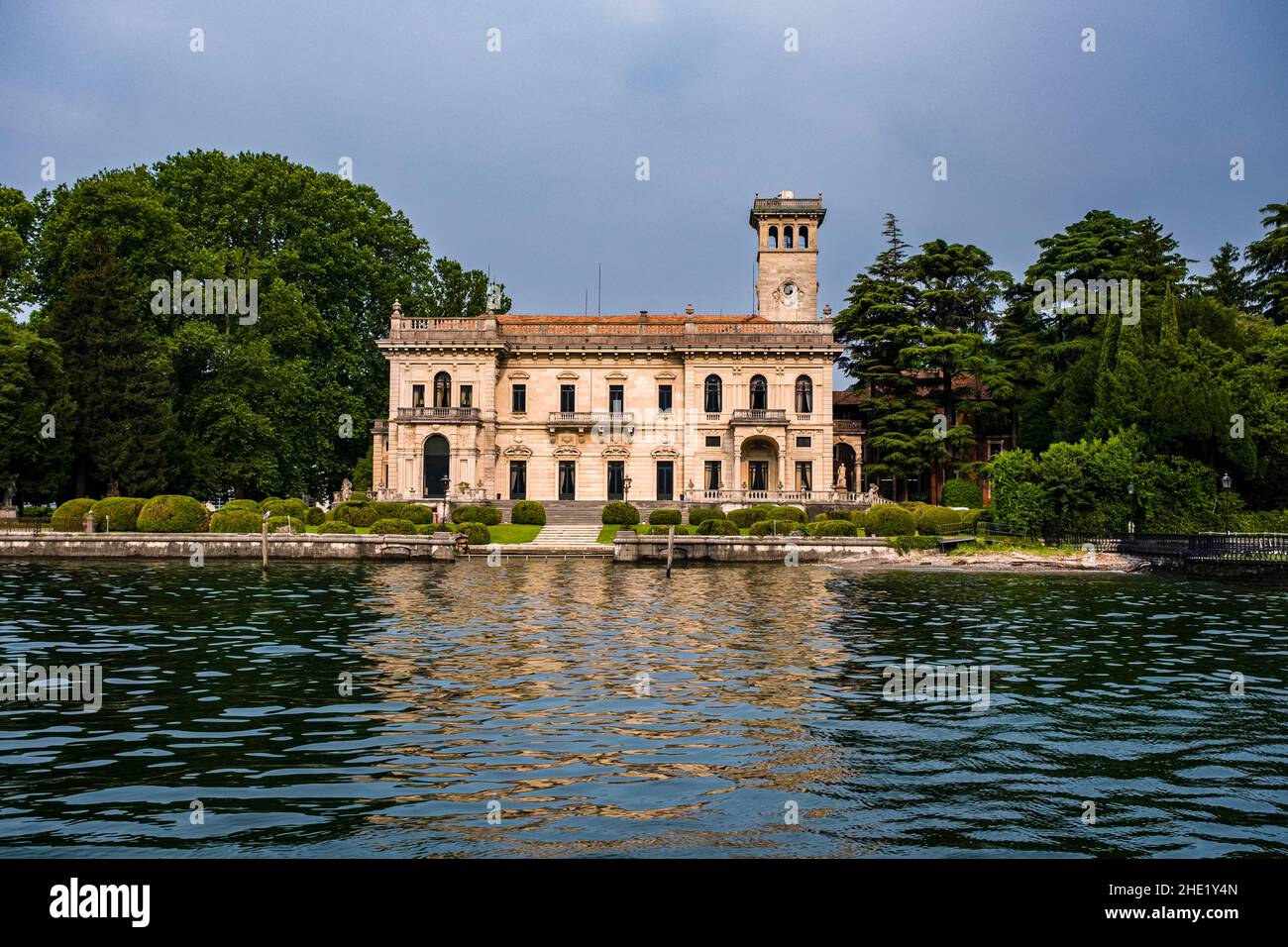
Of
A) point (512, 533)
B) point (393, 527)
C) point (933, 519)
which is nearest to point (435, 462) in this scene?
point (512, 533)

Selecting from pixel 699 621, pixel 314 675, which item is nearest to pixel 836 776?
pixel 314 675

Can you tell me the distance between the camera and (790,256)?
64125mm

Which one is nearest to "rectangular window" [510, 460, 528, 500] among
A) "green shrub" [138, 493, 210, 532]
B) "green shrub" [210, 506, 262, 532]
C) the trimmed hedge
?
the trimmed hedge

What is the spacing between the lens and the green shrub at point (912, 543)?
39.0m

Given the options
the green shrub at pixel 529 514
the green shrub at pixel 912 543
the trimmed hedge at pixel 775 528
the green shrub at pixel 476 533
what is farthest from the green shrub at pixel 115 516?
the green shrub at pixel 912 543

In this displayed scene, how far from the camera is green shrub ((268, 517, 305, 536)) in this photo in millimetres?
40219

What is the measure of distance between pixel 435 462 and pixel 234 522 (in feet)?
61.6

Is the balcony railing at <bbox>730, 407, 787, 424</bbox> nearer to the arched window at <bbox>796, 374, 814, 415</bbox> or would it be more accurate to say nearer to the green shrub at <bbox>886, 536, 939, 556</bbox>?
the arched window at <bbox>796, 374, 814, 415</bbox>

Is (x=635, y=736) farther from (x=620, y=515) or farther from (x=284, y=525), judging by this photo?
(x=620, y=515)

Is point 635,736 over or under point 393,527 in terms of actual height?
under

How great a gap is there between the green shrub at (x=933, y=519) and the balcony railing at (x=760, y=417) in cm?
1483

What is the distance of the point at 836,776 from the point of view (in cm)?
929
